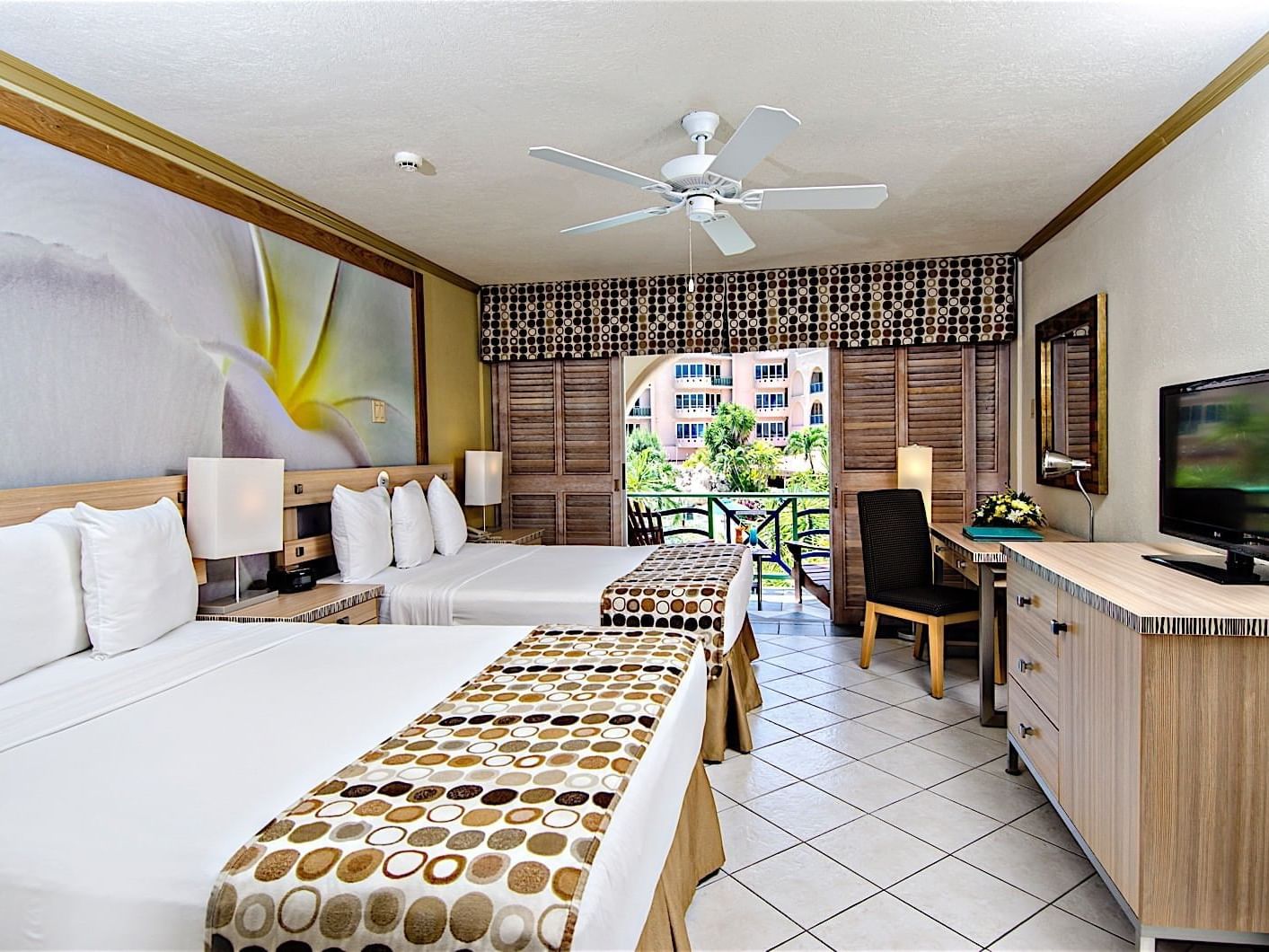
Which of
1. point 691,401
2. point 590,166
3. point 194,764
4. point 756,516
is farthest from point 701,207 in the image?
point 691,401

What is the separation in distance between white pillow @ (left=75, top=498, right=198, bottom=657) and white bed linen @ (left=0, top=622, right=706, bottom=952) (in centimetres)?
7

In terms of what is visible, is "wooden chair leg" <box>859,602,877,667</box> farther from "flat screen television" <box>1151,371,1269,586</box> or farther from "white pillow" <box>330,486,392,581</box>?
"white pillow" <box>330,486,392,581</box>

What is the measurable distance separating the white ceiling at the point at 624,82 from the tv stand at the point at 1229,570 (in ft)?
5.00

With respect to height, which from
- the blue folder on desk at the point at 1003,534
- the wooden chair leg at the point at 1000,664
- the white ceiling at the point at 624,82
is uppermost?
the white ceiling at the point at 624,82

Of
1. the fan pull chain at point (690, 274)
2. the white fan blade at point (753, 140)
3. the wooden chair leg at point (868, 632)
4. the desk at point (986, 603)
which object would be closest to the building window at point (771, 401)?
the fan pull chain at point (690, 274)

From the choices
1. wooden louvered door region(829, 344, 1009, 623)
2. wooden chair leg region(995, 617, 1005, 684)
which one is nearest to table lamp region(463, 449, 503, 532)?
wooden louvered door region(829, 344, 1009, 623)

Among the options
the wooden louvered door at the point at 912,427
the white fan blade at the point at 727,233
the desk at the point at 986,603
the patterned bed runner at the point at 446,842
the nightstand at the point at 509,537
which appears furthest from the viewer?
the wooden louvered door at the point at 912,427

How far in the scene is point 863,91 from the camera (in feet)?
8.50

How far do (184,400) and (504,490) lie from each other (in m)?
3.07

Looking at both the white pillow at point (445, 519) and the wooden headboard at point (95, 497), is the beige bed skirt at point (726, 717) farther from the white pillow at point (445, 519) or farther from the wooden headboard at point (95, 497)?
the wooden headboard at point (95, 497)

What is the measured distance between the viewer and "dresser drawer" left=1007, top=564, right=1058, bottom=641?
2.44 metres

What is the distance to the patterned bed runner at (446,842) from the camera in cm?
107

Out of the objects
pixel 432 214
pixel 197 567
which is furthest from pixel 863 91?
pixel 197 567

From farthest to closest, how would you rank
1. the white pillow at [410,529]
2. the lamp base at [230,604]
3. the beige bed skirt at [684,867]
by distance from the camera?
the white pillow at [410,529] < the lamp base at [230,604] < the beige bed skirt at [684,867]
